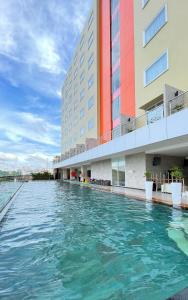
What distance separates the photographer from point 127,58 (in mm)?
18375

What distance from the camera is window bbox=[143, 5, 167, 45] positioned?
42.5 feet

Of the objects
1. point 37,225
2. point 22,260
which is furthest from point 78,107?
→ point 22,260

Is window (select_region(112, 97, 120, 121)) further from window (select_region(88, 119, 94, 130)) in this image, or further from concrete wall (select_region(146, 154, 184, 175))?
concrete wall (select_region(146, 154, 184, 175))

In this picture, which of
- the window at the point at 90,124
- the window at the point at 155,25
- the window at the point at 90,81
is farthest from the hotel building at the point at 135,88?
the window at the point at 90,124

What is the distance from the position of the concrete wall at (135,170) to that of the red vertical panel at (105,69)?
18.5 feet

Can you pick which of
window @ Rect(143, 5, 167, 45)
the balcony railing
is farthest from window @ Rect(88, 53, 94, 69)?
window @ Rect(143, 5, 167, 45)

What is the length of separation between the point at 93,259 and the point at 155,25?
14080mm

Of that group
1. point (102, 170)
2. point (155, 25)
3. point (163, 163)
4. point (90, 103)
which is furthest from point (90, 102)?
point (163, 163)

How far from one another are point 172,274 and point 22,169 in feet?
A: 157

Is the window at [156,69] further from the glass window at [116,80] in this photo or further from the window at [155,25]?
the glass window at [116,80]

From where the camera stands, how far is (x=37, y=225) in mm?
6074

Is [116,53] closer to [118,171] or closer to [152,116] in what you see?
[118,171]

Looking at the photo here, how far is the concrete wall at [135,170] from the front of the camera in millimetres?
15459

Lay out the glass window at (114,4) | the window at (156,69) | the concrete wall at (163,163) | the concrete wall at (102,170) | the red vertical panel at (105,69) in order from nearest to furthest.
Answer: the window at (156,69) → the concrete wall at (163,163) → the glass window at (114,4) → the concrete wall at (102,170) → the red vertical panel at (105,69)
